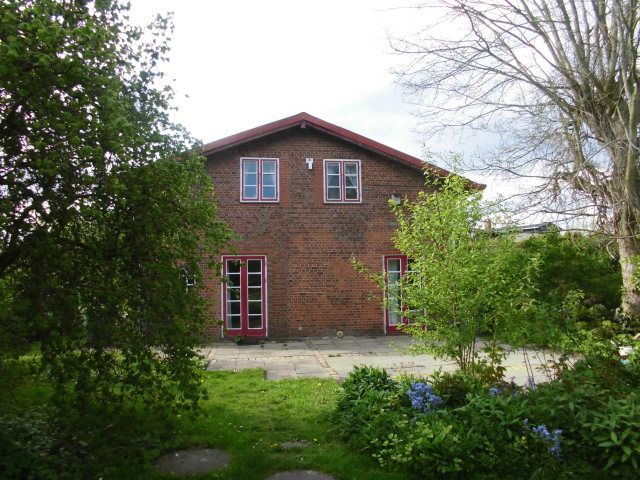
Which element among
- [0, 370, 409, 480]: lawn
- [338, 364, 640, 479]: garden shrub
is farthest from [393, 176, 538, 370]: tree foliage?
[0, 370, 409, 480]: lawn

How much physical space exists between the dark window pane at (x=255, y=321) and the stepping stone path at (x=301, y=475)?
1002cm

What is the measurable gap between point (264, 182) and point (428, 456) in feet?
37.7

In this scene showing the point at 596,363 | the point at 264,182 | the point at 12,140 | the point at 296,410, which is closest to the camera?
the point at 12,140

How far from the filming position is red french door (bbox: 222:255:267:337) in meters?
14.3

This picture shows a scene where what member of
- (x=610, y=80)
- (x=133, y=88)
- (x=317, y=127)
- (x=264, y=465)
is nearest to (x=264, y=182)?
(x=317, y=127)

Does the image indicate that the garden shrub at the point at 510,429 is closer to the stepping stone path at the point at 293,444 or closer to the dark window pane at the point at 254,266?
the stepping stone path at the point at 293,444

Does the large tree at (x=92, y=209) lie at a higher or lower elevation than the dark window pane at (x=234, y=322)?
higher

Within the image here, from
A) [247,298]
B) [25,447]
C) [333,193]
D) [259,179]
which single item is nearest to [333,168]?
[333,193]

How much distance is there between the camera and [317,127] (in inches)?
585

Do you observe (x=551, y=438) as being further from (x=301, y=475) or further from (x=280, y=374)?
(x=280, y=374)

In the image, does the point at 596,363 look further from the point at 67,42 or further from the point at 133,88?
the point at 67,42

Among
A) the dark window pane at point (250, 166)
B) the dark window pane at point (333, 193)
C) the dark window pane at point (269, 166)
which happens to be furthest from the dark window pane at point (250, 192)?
the dark window pane at point (333, 193)

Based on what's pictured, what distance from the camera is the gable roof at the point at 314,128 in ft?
46.5

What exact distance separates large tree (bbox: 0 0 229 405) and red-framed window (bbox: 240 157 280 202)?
9.56m
